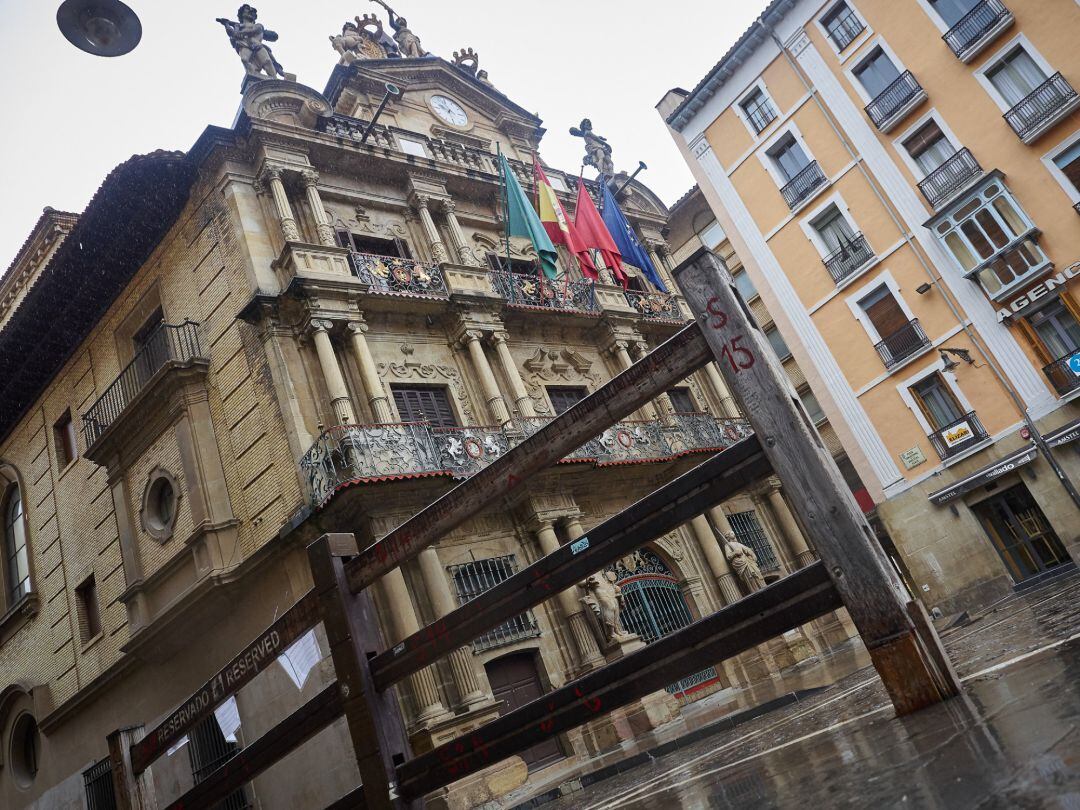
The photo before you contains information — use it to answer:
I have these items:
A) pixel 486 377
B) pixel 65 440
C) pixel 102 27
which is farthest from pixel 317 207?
pixel 102 27

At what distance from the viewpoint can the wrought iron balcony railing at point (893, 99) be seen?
21766mm

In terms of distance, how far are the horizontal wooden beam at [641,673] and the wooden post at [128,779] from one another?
2.42 m

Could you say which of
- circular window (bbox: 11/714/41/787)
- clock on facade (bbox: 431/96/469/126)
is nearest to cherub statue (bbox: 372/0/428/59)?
clock on facade (bbox: 431/96/469/126)

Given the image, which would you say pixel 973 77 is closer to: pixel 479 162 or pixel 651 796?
pixel 479 162

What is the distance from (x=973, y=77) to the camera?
20953 millimetres

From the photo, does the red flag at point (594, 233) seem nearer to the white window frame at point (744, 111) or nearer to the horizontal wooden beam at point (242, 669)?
the white window frame at point (744, 111)

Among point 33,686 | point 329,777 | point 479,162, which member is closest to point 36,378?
point 33,686

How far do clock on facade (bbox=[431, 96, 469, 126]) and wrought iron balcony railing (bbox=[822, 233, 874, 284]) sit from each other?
38.8 feet

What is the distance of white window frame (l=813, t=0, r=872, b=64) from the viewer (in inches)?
895

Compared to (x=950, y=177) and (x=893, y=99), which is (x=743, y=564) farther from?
(x=893, y=99)

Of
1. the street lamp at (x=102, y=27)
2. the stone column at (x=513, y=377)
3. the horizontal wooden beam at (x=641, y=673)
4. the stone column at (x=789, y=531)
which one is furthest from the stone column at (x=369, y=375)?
the horizontal wooden beam at (x=641, y=673)

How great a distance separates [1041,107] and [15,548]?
30.4m

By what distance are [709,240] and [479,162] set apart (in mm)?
14904

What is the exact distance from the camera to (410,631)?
40.5 feet
